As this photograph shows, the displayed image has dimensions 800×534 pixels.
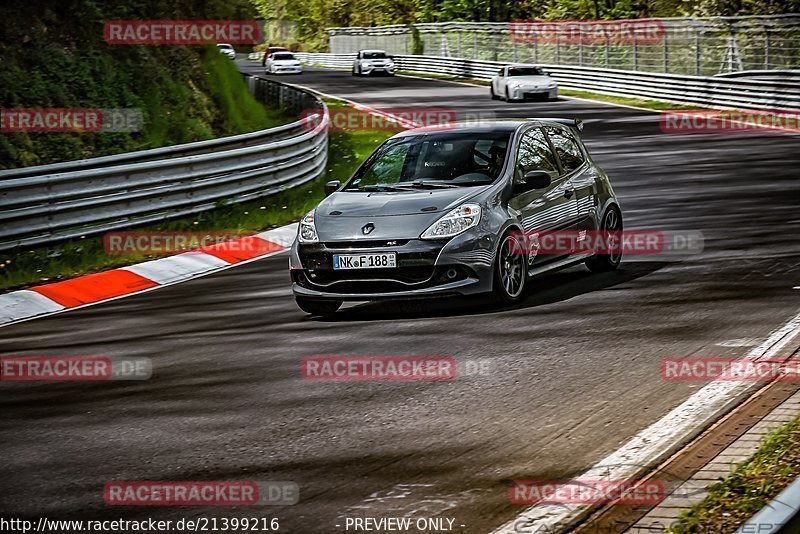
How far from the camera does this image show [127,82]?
851 inches

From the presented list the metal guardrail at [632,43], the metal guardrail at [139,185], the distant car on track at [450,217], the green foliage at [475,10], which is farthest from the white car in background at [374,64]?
the distant car on track at [450,217]

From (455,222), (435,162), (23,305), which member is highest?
(435,162)

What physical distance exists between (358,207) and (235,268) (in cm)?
417

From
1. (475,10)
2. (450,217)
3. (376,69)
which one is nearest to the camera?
(450,217)

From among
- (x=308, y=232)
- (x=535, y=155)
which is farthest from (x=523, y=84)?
(x=308, y=232)

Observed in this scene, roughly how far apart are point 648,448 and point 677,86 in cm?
3352

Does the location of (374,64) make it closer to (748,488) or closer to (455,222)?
(455,222)

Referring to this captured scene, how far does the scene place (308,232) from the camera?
1062 cm

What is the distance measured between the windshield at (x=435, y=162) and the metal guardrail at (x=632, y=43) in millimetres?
25925

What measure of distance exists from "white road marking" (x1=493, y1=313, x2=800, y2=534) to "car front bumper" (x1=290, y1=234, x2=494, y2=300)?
259 cm

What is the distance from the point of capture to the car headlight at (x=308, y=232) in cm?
1053

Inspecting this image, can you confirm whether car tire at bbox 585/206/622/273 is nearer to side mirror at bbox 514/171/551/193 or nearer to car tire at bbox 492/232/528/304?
side mirror at bbox 514/171/551/193

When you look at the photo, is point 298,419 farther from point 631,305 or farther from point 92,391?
point 631,305

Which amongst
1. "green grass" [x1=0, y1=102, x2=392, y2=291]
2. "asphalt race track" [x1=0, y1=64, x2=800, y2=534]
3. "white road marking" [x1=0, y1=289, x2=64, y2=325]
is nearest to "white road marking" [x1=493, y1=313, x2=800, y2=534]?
"asphalt race track" [x1=0, y1=64, x2=800, y2=534]
